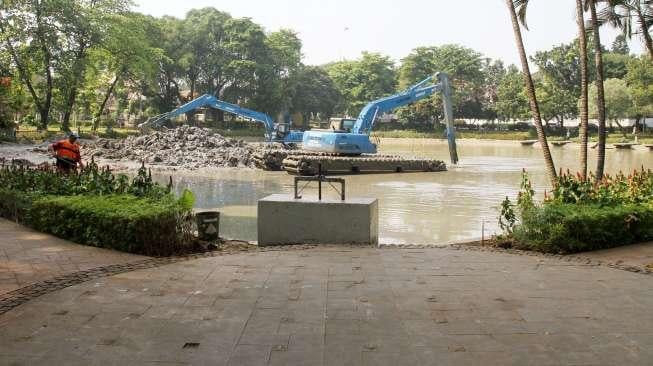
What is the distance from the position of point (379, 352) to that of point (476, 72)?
73042 millimetres

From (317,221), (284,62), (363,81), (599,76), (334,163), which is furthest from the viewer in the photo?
(363,81)

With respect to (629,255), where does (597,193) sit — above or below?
above

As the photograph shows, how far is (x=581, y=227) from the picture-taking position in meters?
8.54

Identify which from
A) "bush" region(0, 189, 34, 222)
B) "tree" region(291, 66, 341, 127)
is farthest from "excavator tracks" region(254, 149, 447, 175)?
"tree" region(291, 66, 341, 127)

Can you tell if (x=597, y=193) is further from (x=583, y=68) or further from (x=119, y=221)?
(x=119, y=221)

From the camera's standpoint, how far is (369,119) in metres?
29.1

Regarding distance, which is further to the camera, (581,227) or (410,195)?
(410,195)

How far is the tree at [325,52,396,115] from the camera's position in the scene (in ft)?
252

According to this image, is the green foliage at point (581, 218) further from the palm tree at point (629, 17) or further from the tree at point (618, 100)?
the tree at point (618, 100)

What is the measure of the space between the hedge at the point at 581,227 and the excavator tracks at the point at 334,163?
16.3 m

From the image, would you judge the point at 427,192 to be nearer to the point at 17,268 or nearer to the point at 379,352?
the point at 17,268

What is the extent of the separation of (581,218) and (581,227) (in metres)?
0.12

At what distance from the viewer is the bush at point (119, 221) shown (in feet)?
26.2

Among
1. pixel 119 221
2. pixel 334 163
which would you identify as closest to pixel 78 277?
pixel 119 221
